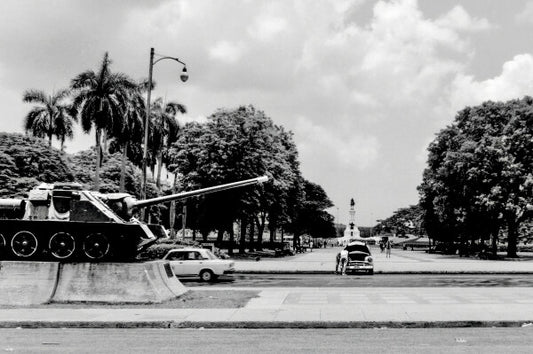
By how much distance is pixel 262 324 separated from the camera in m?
13.7

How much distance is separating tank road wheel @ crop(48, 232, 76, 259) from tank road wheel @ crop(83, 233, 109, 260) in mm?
358

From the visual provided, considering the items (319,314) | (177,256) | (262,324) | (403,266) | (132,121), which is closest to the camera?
(262,324)

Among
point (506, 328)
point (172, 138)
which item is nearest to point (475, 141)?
point (172, 138)

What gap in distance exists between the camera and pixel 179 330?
1335 cm

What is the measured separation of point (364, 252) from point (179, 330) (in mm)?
22958

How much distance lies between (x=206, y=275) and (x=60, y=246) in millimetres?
11042

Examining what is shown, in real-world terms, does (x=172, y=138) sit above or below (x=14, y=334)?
above

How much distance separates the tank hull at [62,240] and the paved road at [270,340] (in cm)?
440

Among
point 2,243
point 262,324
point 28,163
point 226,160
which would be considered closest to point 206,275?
point 2,243

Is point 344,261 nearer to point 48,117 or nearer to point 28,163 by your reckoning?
point 28,163

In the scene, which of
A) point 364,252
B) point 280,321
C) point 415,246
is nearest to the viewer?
point 280,321

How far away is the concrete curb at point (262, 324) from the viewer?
1359 centimetres

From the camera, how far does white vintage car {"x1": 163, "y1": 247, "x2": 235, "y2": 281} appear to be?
1088 inches

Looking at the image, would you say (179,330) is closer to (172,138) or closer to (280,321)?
(280,321)
